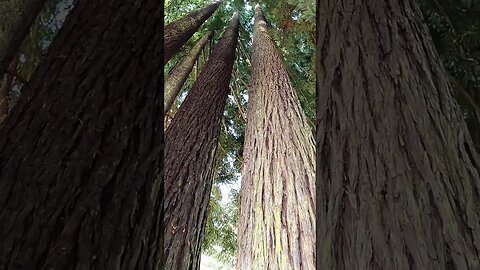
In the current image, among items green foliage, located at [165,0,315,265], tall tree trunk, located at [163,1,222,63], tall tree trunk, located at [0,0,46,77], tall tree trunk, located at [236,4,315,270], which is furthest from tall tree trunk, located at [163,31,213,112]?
tall tree trunk, located at [0,0,46,77]

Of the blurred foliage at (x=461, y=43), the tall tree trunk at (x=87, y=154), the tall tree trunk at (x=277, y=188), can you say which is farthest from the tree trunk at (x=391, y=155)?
the blurred foliage at (x=461, y=43)

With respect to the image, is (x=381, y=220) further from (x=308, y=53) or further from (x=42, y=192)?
(x=308, y=53)

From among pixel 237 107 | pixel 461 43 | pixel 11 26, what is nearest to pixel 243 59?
pixel 237 107

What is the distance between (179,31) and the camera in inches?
257

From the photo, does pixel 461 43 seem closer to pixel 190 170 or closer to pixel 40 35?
pixel 190 170

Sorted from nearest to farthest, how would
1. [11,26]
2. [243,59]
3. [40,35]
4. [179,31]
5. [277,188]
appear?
[11,26] → [40,35] → [277,188] → [179,31] → [243,59]

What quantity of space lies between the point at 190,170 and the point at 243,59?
209 inches

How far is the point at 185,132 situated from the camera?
169 inches

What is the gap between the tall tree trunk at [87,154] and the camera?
3.45 ft

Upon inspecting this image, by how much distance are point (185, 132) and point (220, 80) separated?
157 centimetres

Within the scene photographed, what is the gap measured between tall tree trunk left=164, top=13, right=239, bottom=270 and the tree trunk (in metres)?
1.65

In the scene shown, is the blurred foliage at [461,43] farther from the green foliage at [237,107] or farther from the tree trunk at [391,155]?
the green foliage at [237,107]

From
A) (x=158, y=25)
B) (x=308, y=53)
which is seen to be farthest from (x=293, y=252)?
(x=308, y=53)

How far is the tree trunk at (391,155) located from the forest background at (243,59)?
130 cm
